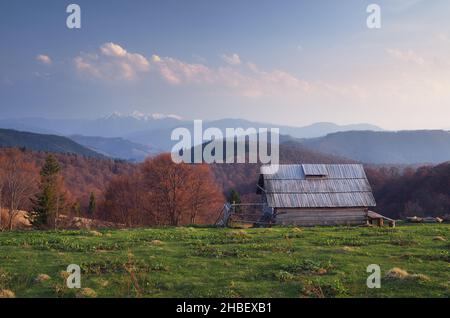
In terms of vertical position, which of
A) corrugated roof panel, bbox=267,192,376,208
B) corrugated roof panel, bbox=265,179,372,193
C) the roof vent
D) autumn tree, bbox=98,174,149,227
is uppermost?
the roof vent

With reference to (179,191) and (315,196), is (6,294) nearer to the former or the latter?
(315,196)

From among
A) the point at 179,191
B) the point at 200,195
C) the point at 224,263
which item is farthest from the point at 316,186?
the point at 200,195

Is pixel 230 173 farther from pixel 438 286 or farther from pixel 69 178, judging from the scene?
pixel 438 286

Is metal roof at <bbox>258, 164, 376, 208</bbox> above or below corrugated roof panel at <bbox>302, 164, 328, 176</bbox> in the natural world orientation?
below

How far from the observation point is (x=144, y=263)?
653 inches

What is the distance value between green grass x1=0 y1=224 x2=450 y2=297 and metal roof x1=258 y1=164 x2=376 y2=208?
12.3m

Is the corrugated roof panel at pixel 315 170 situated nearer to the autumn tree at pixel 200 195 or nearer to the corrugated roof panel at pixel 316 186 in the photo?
the corrugated roof panel at pixel 316 186

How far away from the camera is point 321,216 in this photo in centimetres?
3894

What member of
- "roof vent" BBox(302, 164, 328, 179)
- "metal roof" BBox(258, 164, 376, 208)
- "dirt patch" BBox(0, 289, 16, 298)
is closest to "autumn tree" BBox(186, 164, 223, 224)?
"metal roof" BBox(258, 164, 376, 208)

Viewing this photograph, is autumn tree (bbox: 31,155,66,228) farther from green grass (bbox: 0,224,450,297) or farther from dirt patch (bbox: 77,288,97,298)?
dirt patch (bbox: 77,288,97,298)

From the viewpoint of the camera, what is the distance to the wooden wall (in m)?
38.2

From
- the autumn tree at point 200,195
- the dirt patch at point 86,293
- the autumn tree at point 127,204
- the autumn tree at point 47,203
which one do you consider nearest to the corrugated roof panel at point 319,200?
the dirt patch at point 86,293

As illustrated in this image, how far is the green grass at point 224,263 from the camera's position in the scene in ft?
43.3
